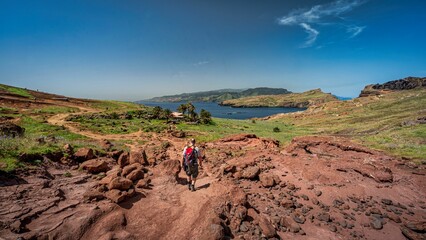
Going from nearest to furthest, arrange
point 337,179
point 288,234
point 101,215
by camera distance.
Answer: point 101,215
point 288,234
point 337,179

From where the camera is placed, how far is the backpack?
1053 centimetres

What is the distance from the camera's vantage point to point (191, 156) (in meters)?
10.6

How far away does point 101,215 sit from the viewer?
7273 mm

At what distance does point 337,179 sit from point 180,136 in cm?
2130

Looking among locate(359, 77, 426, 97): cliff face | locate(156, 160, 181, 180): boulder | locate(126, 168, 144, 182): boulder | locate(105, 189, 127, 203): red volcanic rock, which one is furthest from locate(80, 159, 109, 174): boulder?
locate(359, 77, 426, 97): cliff face

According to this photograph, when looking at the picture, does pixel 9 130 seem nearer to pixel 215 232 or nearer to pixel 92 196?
pixel 92 196

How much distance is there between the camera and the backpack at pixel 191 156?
1053 centimetres

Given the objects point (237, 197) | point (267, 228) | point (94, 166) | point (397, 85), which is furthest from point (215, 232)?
point (397, 85)

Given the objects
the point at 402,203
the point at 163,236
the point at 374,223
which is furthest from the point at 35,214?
the point at 402,203

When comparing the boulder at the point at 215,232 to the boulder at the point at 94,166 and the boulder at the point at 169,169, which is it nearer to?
the boulder at the point at 169,169

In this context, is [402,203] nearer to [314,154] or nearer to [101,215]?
[314,154]

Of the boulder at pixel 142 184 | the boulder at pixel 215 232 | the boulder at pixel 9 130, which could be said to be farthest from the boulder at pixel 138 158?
the boulder at pixel 9 130

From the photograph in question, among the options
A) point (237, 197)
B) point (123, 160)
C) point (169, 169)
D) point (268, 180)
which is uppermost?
point (123, 160)

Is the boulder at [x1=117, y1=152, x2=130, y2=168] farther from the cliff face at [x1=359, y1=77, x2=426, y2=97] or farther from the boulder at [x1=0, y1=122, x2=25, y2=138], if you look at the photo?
the cliff face at [x1=359, y1=77, x2=426, y2=97]
